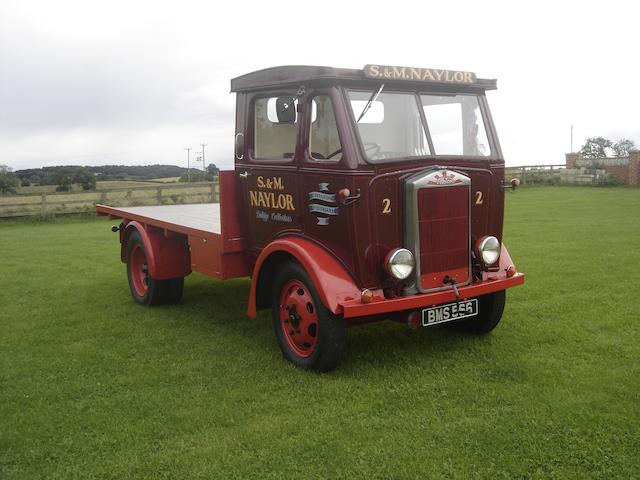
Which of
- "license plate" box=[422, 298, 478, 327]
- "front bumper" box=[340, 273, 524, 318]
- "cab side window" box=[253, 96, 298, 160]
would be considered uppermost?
"cab side window" box=[253, 96, 298, 160]

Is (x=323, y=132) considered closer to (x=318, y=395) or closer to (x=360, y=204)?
(x=360, y=204)

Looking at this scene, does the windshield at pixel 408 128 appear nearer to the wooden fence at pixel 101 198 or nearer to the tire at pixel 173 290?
the tire at pixel 173 290

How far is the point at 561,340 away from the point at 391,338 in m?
1.50

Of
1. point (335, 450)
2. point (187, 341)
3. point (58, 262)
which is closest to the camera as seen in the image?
point (335, 450)

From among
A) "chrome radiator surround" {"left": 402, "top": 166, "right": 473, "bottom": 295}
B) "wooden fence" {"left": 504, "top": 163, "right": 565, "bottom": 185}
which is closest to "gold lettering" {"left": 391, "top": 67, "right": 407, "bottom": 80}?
"chrome radiator surround" {"left": 402, "top": 166, "right": 473, "bottom": 295}

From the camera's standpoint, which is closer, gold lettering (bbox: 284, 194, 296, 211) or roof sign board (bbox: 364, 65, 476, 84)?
roof sign board (bbox: 364, 65, 476, 84)

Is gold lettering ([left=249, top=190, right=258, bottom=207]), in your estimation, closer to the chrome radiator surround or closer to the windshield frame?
the windshield frame

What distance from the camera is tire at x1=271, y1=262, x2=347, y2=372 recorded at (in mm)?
4945

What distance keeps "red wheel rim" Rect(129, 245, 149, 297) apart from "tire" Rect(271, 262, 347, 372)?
114 inches

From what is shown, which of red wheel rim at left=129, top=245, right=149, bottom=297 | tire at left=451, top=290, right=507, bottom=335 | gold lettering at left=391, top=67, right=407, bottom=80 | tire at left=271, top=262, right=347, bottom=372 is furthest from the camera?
red wheel rim at left=129, top=245, right=149, bottom=297

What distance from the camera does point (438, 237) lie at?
5207 mm

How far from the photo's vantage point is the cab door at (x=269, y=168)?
550 cm

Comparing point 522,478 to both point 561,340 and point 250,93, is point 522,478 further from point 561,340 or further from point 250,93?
point 250,93

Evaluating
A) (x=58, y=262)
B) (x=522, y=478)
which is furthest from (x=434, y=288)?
(x=58, y=262)
